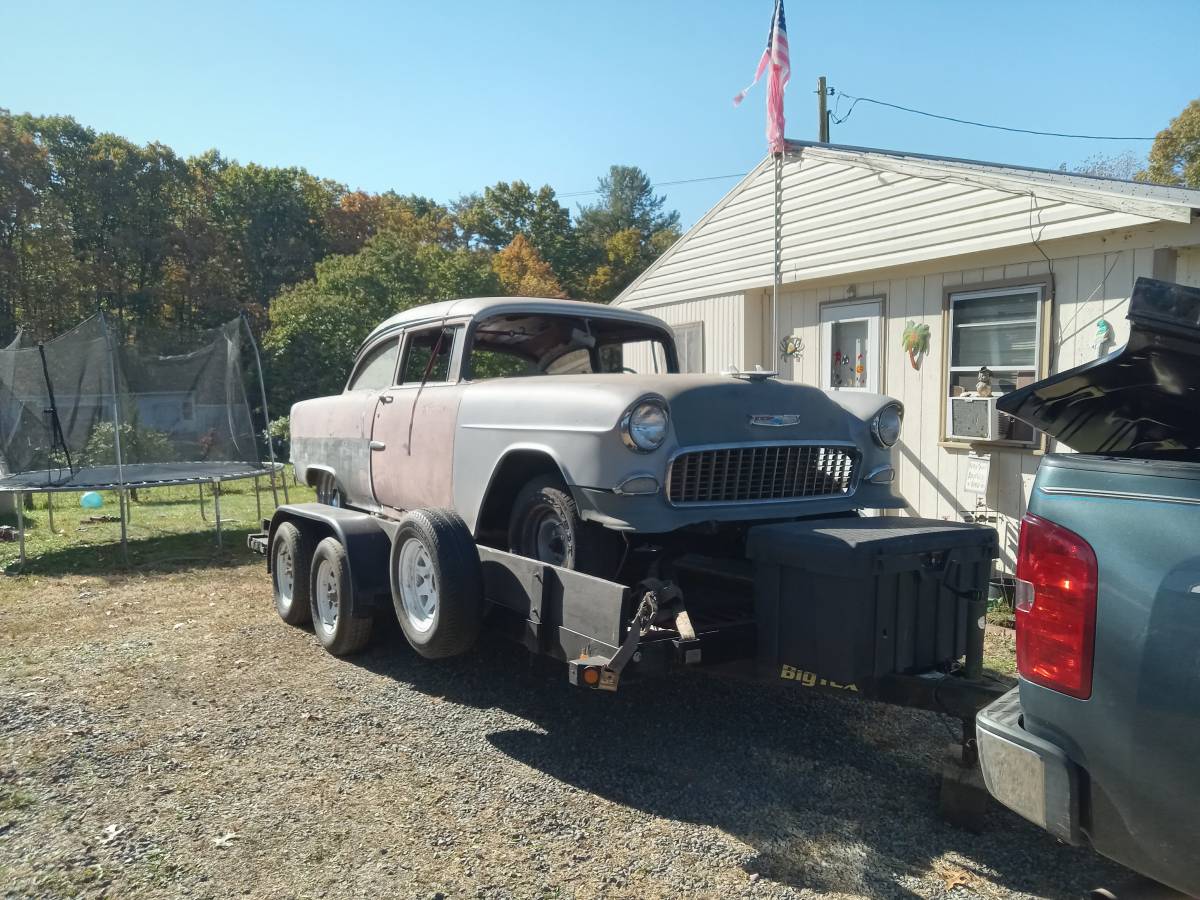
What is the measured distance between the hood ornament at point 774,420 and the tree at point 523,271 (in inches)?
1368

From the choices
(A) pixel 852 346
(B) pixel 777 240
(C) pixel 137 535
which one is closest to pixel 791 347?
(A) pixel 852 346

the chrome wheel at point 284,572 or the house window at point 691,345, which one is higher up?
the house window at point 691,345

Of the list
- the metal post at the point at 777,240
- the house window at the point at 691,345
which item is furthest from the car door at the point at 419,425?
the house window at the point at 691,345

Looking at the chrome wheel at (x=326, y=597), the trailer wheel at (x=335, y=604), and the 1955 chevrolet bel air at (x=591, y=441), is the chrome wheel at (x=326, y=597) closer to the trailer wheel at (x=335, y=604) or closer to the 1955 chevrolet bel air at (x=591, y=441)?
the trailer wheel at (x=335, y=604)

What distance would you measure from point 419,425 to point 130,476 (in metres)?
6.92

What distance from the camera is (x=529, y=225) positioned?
1818 inches

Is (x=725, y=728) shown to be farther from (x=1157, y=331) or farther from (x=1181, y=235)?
(x=1181, y=235)

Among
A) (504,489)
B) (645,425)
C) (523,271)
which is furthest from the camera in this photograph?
(523,271)

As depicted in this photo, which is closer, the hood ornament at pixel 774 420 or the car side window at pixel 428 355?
the hood ornament at pixel 774 420

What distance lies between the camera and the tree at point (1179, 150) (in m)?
25.5

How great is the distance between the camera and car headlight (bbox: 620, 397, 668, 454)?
3611 mm

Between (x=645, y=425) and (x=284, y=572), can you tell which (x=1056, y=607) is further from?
(x=284, y=572)

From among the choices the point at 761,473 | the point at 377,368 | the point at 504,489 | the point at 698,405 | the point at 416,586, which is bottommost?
the point at 416,586

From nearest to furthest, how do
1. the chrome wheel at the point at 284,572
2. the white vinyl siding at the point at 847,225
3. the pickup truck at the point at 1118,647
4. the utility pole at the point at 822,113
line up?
1. the pickup truck at the point at 1118,647
2. the chrome wheel at the point at 284,572
3. the white vinyl siding at the point at 847,225
4. the utility pole at the point at 822,113
